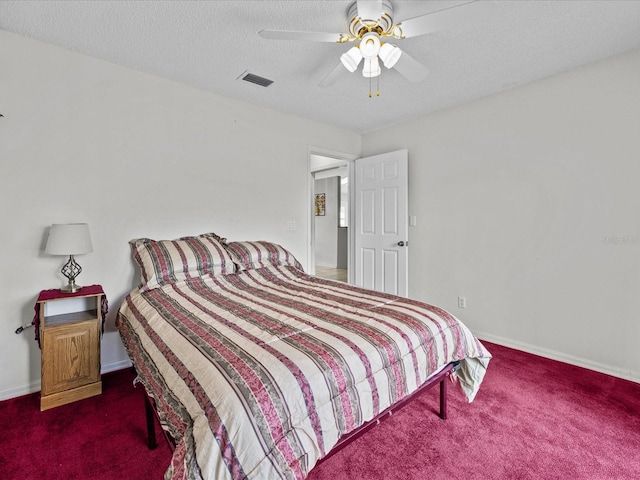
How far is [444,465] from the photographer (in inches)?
59.2

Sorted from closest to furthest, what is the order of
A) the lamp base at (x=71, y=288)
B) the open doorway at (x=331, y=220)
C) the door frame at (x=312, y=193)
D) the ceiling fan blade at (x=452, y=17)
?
1. the ceiling fan blade at (x=452, y=17)
2. the lamp base at (x=71, y=288)
3. the door frame at (x=312, y=193)
4. the open doorway at (x=331, y=220)

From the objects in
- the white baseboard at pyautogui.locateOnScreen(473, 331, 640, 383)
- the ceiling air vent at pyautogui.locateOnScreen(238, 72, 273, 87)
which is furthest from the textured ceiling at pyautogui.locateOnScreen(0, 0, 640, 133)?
the white baseboard at pyautogui.locateOnScreen(473, 331, 640, 383)

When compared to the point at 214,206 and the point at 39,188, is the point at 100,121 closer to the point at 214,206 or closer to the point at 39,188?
the point at 39,188

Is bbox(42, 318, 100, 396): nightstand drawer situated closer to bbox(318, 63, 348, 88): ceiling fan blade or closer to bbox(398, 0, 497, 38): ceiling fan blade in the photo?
bbox(318, 63, 348, 88): ceiling fan blade

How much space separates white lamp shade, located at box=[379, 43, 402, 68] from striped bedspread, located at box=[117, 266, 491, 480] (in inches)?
57.9

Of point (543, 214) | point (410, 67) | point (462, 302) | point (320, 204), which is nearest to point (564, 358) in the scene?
point (462, 302)

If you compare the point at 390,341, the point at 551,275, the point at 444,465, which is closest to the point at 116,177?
the point at 390,341

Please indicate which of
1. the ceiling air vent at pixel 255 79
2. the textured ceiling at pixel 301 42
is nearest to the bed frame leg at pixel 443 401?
the textured ceiling at pixel 301 42

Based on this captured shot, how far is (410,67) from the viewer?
2018 millimetres

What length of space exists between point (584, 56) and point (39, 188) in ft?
Result: 13.6

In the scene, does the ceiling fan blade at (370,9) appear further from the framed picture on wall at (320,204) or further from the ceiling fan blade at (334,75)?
the framed picture on wall at (320,204)

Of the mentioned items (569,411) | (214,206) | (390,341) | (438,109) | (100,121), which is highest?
(438,109)

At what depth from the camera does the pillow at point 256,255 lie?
276 centimetres

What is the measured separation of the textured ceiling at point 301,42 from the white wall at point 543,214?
11.9 inches
